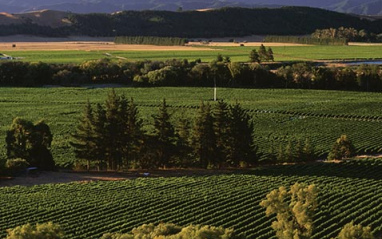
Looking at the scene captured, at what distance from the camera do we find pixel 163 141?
49.4 m

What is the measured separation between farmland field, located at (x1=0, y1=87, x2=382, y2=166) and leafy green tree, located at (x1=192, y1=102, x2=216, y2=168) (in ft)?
24.2

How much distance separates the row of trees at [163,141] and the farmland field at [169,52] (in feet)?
258

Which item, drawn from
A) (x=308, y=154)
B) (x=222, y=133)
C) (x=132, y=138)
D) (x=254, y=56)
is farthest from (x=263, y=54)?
(x=132, y=138)

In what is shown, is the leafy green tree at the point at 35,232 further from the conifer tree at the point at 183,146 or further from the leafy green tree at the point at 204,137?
the leafy green tree at the point at 204,137

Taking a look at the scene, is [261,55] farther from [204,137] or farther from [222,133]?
[204,137]

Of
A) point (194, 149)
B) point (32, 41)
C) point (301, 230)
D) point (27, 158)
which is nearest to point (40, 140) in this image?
point (27, 158)

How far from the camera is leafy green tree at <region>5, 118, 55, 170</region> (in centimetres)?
4800

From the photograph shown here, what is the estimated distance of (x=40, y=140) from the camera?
160ft

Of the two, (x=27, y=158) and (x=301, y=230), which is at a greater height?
(x=301, y=230)

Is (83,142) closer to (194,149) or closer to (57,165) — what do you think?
(57,165)

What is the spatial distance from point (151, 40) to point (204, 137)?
426ft

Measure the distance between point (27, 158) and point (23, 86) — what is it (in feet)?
208

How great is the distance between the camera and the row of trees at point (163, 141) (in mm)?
49656

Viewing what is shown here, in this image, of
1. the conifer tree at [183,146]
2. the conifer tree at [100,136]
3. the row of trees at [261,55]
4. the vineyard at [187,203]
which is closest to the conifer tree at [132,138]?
the conifer tree at [100,136]
